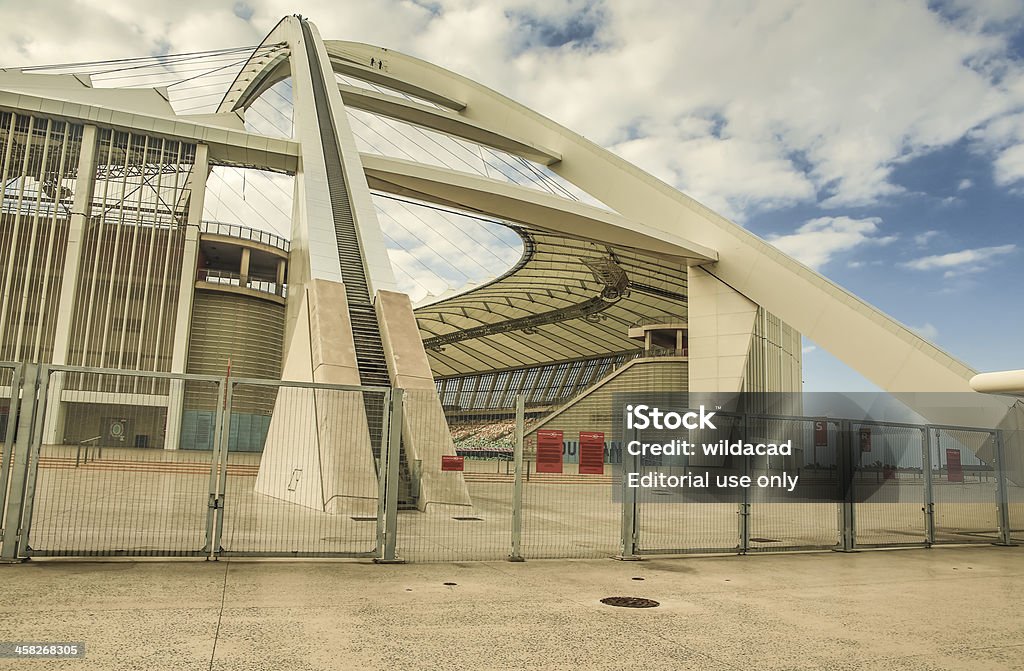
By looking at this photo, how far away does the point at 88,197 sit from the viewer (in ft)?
121

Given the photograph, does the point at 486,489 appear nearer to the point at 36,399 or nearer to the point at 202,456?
the point at 202,456

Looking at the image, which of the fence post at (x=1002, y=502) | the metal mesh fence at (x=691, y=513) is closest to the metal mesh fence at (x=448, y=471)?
the metal mesh fence at (x=691, y=513)

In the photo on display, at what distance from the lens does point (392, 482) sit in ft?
28.8

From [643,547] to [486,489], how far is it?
9715 millimetres

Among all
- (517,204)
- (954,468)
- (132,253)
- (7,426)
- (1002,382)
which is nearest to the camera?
(7,426)

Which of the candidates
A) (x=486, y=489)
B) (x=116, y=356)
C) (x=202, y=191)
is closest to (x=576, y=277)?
(x=202, y=191)

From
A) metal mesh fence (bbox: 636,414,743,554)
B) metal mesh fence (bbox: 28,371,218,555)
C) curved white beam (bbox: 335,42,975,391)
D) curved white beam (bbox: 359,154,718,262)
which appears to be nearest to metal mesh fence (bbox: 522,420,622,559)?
metal mesh fence (bbox: 636,414,743,554)

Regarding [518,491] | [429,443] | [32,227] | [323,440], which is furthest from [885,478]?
[32,227]

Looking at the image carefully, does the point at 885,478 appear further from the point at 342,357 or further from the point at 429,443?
the point at 342,357

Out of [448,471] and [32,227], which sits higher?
[32,227]

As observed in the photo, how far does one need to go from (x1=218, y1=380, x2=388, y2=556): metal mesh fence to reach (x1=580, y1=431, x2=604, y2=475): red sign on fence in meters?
2.55

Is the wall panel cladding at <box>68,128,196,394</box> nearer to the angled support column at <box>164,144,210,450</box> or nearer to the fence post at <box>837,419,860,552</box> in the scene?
the angled support column at <box>164,144,210,450</box>

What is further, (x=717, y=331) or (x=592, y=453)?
(x=717, y=331)

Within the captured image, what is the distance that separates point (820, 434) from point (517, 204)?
1857 cm
